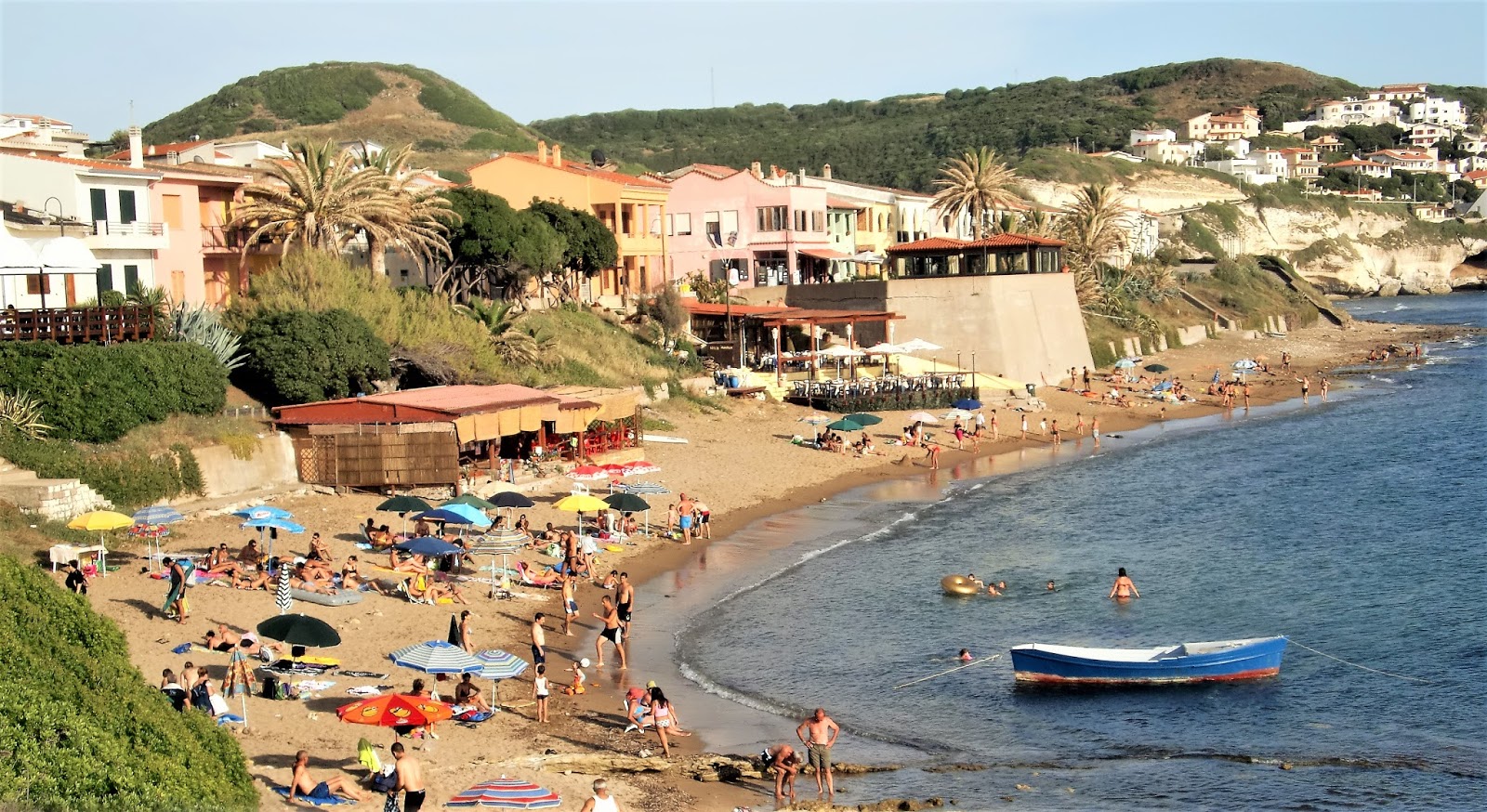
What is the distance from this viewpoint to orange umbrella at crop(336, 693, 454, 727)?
19312mm

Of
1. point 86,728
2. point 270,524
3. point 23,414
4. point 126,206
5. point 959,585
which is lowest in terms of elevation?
point 959,585

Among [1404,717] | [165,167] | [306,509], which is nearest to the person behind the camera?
[1404,717]

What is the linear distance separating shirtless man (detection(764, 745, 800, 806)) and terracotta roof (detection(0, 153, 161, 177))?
1166 inches

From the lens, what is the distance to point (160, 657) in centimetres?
2209

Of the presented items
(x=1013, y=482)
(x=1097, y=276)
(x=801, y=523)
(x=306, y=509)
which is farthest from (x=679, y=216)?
(x=306, y=509)

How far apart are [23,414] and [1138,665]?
23.4 m

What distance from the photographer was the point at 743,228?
72938 millimetres

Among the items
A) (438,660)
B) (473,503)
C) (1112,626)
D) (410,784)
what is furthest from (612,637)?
(1112,626)

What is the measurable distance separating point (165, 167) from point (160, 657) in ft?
85.3

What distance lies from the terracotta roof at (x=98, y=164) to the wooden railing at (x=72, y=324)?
6.71m

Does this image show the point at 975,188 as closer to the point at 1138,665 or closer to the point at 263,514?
the point at 1138,665

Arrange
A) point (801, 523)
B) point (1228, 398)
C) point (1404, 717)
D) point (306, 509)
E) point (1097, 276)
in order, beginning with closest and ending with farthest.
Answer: point (1404, 717) → point (306, 509) → point (801, 523) → point (1228, 398) → point (1097, 276)

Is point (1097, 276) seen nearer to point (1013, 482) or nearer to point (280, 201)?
point (1013, 482)

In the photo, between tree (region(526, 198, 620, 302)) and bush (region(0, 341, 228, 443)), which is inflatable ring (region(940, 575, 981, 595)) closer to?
bush (region(0, 341, 228, 443))
